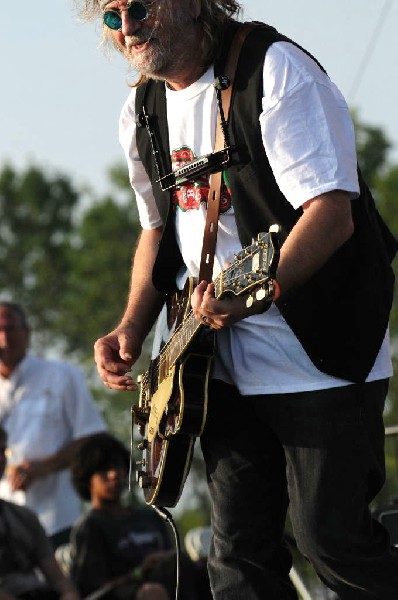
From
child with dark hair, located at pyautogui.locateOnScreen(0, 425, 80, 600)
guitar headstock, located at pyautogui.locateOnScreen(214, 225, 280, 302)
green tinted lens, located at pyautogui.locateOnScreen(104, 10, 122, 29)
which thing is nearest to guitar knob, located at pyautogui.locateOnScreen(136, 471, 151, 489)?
guitar headstock, located at pyautogui.locateOnScreen(214, 225, 280, 302)

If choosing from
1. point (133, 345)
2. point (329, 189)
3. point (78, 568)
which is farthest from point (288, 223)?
point (78, 568)

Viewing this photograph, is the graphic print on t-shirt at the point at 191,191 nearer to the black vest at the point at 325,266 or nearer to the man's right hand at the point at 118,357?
the black vest at the point at 325,266

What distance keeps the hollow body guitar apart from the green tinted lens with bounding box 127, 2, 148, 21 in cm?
78

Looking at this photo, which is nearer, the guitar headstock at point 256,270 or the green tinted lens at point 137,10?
the guitar headstock at point 256,270

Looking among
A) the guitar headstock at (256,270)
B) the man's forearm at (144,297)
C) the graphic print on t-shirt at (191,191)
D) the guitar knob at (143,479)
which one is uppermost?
the graphic print on t-shirt at (191,191)

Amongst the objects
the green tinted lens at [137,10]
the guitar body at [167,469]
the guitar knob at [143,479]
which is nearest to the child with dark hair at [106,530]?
the guitar knob at [143,479]

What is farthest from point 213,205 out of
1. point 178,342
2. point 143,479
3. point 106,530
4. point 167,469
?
point 106,530

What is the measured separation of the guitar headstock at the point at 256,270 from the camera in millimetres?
3666

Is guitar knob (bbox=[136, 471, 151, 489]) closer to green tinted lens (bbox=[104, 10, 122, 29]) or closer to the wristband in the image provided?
the wristband

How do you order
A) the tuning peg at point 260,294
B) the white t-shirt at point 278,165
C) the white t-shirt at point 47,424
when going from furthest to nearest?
the white t-shirt at point 47,424 → the white t-shirt at point 278,165 → the tuning peg at point 260,294

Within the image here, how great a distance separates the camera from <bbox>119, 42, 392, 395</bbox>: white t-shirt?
3.98 metres

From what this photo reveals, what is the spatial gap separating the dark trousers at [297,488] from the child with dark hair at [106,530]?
3683mm

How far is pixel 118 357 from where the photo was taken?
4.75 m

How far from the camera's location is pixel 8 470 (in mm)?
8734
